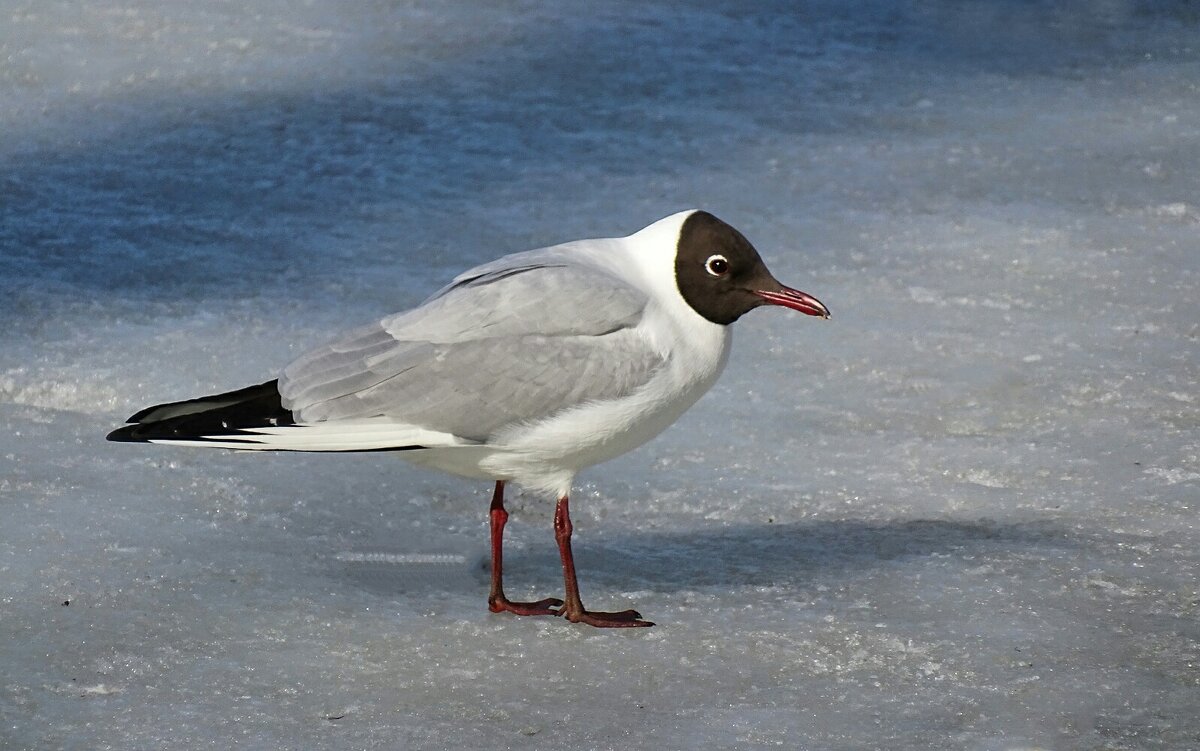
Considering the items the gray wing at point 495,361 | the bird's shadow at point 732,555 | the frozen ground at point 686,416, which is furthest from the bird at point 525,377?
the frozen ground at point 686,416

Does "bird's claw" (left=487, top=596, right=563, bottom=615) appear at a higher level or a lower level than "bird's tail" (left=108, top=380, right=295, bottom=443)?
lower

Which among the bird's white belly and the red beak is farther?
the red beak

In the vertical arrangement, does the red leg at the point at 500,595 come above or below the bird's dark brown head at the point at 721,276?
below

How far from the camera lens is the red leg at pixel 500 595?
12.1 feet

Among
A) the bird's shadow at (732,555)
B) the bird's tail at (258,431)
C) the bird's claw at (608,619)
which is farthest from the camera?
the bird's shadow at (732,555)

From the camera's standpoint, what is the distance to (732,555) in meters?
3.98

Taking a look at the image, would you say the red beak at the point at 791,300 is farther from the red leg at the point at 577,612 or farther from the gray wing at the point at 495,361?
the red leg at the point at 577,612

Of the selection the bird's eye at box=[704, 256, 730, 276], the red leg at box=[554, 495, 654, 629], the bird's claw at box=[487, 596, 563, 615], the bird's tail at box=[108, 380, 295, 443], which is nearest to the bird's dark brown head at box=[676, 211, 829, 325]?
the bird's eye at box=[704, 256, 730, 276]

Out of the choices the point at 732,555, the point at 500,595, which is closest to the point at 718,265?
A: the point at 732,555

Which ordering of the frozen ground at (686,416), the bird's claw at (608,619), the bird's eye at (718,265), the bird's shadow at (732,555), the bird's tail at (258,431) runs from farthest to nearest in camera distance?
the bird's shadow at (732,555)
the bird's eye at (718,265)
the bird's claw at (608,619)
the bird's tail at (258,431)
the frozen ground at (686,416)

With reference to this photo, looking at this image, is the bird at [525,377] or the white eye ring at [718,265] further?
the white eye ring at [718,265]

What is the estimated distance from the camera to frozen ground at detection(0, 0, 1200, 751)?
10.9 ft

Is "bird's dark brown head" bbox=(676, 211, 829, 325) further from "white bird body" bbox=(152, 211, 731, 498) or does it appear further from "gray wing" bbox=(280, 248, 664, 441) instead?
"gray wing" bbox=(280, 248, 664, 441)

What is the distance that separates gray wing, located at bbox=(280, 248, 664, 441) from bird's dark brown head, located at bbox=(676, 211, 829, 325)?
131mm
